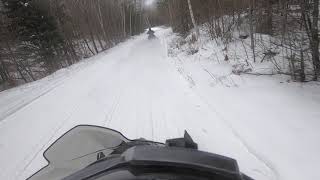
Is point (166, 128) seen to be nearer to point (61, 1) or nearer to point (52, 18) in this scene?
point (52, 18)

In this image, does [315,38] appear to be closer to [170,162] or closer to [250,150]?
[250,150]

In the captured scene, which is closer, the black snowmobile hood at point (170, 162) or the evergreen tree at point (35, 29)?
the black snowmobile hood at point (170, 162)

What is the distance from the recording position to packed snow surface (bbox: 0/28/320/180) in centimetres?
443

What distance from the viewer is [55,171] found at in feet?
8.81

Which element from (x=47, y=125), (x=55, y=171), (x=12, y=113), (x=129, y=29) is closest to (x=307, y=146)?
(x=55, y=171)

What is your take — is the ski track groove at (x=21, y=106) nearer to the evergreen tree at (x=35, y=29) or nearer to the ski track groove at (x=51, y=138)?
the ski track groove at (x=51, y=138)

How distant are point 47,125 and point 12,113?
3.29 metres

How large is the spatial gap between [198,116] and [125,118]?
182 centimetres

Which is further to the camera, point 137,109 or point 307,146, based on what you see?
point 137,109

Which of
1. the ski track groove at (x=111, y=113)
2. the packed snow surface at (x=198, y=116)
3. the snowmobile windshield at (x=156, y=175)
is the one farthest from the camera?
the ski track groove at (x=111, y=113)

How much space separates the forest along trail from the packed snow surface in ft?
0.06

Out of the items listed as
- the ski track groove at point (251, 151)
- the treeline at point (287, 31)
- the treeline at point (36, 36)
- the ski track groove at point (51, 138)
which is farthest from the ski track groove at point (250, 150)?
the treeline at point (36, 36)

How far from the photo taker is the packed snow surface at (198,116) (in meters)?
4.43

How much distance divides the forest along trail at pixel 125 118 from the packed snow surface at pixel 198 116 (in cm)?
2
